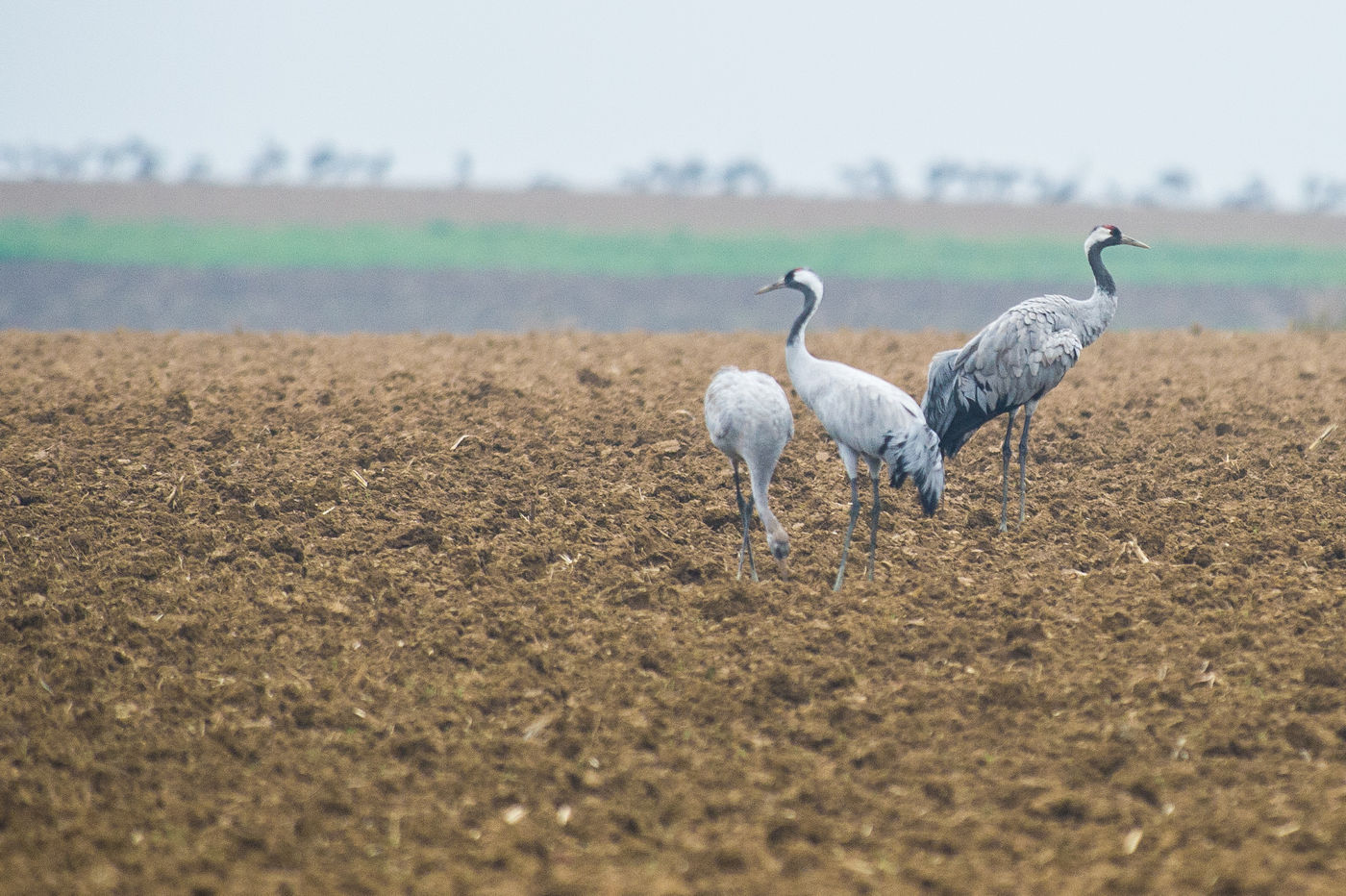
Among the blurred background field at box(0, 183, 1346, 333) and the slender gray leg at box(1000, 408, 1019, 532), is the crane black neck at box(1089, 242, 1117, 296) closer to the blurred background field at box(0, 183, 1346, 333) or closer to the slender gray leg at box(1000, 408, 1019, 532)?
the slender gray leg at box(1000, 408, 1019, 532)

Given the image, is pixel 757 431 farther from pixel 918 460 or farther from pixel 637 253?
pixel 637 253

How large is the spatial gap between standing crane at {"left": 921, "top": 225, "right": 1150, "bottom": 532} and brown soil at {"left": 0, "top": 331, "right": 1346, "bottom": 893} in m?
0.65

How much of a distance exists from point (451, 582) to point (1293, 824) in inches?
163

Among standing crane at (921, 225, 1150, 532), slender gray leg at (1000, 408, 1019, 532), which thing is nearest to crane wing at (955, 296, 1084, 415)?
standing crane at (921, 225, 1150, 532)

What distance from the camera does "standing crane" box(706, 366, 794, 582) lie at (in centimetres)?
582

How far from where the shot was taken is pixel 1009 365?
261 inches

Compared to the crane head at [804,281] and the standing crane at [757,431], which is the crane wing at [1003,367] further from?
the standing crane at [757,431]

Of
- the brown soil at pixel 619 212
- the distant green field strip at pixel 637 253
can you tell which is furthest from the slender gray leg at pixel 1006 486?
the brown soil at pixel 619 212

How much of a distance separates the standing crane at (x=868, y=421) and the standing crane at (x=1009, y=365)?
0.90m

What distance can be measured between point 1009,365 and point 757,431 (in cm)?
181

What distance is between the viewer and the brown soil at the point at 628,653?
164 inches

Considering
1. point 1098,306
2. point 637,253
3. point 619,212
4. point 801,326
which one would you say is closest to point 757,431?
point 801,326

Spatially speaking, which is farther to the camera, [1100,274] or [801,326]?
[1100,274]

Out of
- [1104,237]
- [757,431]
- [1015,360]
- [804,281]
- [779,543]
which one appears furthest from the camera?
[1104,237]
